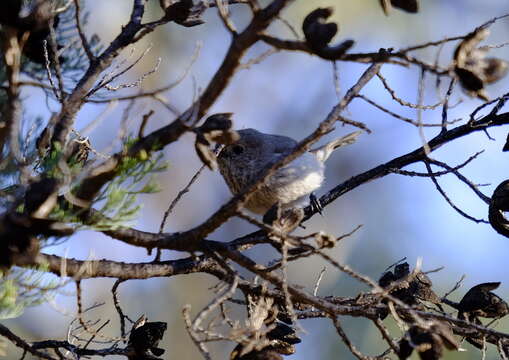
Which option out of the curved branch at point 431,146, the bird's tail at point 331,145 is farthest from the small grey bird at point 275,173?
the curved branch at point 431,146

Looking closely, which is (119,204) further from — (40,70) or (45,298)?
(40,70)

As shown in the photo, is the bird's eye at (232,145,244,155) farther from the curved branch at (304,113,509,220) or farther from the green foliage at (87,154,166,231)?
the green foliage at (87,154,166,231)

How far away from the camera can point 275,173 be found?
2.46 metres

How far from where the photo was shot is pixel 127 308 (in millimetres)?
5141

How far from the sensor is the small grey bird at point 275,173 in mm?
2439

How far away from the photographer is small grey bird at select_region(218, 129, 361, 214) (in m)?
2.44

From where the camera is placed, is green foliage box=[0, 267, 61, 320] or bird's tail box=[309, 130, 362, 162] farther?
bird's tail box=[309, 130, 362, 162]

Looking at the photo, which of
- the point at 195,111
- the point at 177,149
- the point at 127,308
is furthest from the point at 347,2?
the point at 195,111

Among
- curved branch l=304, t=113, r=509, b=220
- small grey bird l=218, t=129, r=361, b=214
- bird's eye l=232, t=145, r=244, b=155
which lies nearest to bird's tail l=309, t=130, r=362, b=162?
small grey bird l=218, t=129, r=361, b=214

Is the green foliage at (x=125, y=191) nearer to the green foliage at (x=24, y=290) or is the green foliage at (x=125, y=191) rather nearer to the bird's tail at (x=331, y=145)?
the green foliage at (x=24, y=290)

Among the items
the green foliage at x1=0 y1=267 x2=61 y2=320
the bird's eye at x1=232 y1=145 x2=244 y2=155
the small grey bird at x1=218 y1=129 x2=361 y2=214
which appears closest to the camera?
the green foliage at x1=0 y1=267 x2=61 y2=320

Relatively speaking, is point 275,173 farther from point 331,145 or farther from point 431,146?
point 431,146

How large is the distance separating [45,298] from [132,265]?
0.90 feet

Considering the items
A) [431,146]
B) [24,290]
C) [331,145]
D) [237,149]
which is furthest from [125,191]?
A: [331,145]
